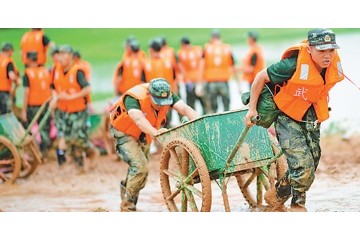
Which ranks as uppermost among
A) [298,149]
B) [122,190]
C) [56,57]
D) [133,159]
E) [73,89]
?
[56,57]

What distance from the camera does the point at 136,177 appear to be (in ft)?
27.5

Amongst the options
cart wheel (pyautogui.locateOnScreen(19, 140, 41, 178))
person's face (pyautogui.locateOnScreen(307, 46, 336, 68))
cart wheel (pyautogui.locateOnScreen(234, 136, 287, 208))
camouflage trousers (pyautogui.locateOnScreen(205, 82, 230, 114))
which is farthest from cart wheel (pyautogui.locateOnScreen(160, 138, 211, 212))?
cart wheel (pyautogui.locateOnScreen(19, 140, 41, 178))

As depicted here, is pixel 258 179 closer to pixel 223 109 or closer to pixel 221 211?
pixel 221 211

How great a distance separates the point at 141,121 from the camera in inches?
320

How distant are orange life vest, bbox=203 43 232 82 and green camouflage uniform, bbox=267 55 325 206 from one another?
211 centimetres

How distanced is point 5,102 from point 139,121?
1973 mm

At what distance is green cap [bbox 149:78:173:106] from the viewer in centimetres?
812

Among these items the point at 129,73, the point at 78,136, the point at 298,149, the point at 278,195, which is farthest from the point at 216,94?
the point at 298,149

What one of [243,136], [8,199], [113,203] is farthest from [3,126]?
[243,136]

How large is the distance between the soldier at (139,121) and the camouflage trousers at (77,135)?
4.13 ft

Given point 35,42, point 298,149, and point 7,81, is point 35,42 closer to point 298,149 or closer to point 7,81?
point 7,81

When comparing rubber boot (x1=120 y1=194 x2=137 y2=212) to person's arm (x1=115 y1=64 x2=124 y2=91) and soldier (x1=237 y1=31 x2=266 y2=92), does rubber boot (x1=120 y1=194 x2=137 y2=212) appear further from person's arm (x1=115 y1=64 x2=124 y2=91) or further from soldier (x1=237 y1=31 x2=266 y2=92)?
soldier (x1=237 y1=31 x2=266 y2=92)

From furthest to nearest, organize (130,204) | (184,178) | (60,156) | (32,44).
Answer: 1. (60,156)
2. (32,44)
3. (130,204)
4. (184,178)
